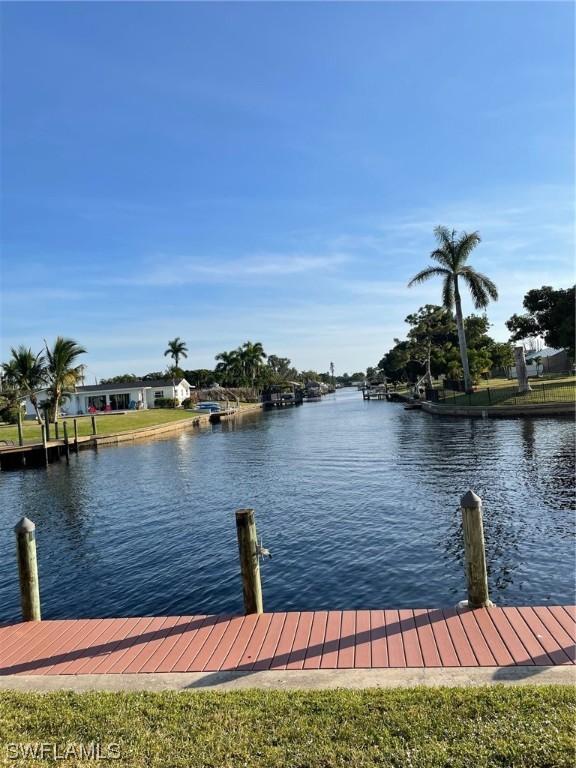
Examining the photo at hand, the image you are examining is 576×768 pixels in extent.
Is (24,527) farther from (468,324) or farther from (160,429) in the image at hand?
(468,324)

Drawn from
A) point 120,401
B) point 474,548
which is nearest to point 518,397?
point 474,548

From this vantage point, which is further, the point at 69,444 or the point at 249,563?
the point at 69,444

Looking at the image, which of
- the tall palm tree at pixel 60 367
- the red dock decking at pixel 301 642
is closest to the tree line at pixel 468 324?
the tall palm tree at pixel 60 367

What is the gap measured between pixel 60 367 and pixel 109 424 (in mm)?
7249

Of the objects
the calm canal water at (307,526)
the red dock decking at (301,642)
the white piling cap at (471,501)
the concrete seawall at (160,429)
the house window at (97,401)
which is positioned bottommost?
the calm canal water at (307,526)

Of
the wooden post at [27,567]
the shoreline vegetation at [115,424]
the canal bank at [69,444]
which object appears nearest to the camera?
the wooden post at [27,567]

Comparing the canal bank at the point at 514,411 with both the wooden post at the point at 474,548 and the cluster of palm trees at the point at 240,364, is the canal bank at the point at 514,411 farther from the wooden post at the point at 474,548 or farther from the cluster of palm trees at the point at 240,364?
the cluster of palm trees at the point at 240,364

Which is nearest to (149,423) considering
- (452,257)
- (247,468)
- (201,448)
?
(201,448)

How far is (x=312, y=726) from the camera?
474 centimetres

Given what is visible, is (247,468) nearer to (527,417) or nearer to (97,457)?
(97,457)

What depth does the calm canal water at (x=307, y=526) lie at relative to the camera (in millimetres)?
10750

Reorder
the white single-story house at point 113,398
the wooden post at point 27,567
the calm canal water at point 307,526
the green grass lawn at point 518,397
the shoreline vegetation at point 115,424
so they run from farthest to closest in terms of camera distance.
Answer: the white single-story house at point 113,398 → the shoreline vegetation at point 115,424 → the green grass lawn at point 518,397 → the calm canal water at point 307,526 → the wooden post at point 27,567

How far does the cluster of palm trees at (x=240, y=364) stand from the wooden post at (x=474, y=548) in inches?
4717

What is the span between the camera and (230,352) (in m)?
128
